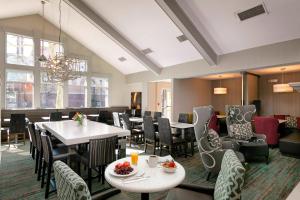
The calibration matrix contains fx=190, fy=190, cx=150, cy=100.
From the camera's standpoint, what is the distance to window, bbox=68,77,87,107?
8.22 meters

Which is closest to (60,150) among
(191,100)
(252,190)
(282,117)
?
(252,190)

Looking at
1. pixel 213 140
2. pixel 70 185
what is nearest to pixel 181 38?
→ pixel 213 140

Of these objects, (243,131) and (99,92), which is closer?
(243,131)

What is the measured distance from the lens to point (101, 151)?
268cm

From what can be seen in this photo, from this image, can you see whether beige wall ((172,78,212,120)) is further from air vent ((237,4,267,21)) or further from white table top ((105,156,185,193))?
white table top ((105,156,185,193))

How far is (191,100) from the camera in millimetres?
8484

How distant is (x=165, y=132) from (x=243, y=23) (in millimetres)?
3085

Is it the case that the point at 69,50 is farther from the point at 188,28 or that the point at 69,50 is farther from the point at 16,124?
the point at 188,28

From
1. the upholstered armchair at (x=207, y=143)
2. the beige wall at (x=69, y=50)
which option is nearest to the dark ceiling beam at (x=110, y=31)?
the beige wall at (x=69, y=50)

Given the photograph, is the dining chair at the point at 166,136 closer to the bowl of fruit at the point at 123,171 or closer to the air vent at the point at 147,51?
the bowl of fruit at the point at 123,171

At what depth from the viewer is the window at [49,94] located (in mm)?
7488

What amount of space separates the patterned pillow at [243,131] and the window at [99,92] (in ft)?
21.0

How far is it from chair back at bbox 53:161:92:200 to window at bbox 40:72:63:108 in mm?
7096

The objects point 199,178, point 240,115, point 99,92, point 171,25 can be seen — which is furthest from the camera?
point 99,92
